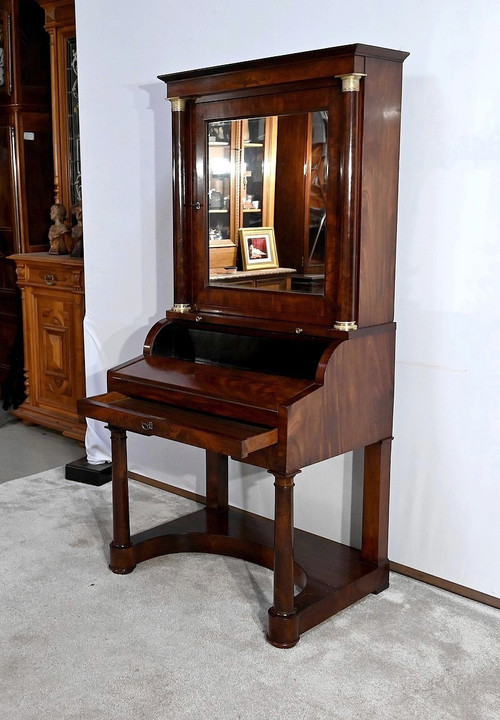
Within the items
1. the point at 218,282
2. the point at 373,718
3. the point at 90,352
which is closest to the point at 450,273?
the point at 218,282

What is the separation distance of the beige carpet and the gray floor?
0.94 metres

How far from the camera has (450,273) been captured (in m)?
2.67

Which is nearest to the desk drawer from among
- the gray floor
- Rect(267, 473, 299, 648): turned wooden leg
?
Rect(267, 473, 299, 648): turned wooden leg

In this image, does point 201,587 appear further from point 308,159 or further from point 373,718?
point 308,159

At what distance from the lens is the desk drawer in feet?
7.64

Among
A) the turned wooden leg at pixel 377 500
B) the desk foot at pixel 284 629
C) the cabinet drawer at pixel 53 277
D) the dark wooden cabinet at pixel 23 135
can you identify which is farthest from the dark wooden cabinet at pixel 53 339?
the desk foot at pixel 284 629

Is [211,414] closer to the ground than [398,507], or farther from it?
farther from it

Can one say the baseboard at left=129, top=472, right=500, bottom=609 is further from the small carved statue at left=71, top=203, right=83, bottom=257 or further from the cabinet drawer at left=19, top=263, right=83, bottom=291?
the small carved statue at left=71, top=203, right=83, bottom=257

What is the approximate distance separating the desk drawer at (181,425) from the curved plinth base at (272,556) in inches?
21.4

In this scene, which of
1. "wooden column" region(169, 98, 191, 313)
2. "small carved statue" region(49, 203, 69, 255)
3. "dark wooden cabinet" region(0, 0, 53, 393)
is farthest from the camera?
"dark wooden cabinet" region(0, 0, 53, 393)

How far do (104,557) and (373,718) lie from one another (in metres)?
1.30

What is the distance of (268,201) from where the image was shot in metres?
2.71

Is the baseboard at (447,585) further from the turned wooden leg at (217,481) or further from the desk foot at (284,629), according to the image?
the turned wooden leg at (217,481)

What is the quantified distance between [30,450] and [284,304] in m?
2.25
